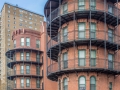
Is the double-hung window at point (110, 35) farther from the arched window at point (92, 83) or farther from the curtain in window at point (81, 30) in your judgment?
the arched window at point (92, 83)

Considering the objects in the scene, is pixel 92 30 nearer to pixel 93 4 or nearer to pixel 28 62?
pixel 93 4

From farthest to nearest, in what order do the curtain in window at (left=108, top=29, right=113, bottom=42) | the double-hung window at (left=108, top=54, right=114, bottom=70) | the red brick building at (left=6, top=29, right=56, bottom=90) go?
the red brick building at (left=6, top=29, right=56, bottom=90) < the curtain in window at (left=108, top=29, right=113, bottom=42) < the double-hung window at (left=108, top=54, right=114, bottom=70)

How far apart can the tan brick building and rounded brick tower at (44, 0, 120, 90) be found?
85.3m

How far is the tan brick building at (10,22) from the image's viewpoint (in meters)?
114

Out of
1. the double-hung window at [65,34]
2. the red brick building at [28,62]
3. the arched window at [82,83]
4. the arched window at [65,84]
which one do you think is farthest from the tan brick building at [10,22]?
the arched window at [82,83]

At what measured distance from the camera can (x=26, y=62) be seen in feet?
175

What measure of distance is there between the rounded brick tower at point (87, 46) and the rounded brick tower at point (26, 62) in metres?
24.8

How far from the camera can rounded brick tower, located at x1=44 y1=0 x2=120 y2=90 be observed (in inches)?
1025

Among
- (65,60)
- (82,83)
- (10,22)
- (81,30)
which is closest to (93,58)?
(82,83)

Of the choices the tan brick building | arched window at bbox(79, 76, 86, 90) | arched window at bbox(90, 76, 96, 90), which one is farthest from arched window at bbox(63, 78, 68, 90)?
the tan brick building

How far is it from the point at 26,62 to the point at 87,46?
94.4 feet

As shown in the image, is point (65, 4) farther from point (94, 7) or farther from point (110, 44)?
point (110, 44)

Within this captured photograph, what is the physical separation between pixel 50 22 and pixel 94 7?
17.4 feet

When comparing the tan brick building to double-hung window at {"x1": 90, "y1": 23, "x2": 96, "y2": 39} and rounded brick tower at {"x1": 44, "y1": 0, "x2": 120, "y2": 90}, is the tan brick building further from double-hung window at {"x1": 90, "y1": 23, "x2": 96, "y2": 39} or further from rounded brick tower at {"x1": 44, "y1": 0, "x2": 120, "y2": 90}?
double-hung window at {"x1": 90, "y1": 23, "x2": 96, "y2": 39}
